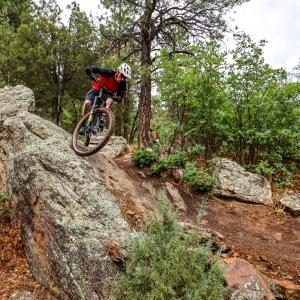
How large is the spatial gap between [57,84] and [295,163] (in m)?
12.5

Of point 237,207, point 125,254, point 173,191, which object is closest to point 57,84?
point 173,191

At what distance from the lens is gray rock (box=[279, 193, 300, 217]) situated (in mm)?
7027

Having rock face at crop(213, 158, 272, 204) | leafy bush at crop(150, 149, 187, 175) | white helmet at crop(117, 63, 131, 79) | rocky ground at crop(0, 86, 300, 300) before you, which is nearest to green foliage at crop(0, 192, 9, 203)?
rocky ground at crop(0, 86, 300, 300)

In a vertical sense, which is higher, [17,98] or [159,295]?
[17,98]

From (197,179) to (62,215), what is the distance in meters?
4.02

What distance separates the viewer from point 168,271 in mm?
3332

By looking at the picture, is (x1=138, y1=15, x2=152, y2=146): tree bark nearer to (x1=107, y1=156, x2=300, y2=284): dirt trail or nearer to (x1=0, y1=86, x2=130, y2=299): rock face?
(x1=107, y1=156, x2=300, y2=284): dirt trail

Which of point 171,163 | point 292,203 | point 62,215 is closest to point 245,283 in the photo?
point 62,215

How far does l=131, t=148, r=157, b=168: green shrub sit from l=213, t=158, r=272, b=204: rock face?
1.77m

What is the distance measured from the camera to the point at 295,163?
8609 mm

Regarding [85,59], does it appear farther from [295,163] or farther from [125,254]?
[125,254]

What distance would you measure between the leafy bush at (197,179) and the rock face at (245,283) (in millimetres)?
3742

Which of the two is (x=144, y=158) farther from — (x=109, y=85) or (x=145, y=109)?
(x=145, y=109)

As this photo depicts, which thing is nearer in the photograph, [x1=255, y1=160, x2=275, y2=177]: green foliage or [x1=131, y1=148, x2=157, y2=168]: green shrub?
[x1=255, y1=160, x2=275, y2=177]: green foliage
